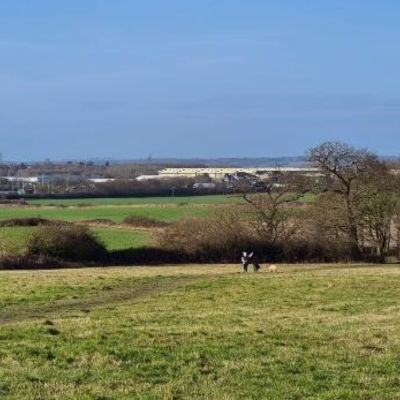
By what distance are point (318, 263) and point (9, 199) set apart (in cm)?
6570

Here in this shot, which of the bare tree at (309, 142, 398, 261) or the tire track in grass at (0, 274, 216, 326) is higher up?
the bare tree at (309, 142, 398, 261)

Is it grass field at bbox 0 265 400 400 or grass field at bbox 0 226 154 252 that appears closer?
grass field at bbox 0 265 400 400

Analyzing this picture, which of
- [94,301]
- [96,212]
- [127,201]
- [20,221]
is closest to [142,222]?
[20,221]

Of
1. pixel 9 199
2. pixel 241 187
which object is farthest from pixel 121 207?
pixel 241 187

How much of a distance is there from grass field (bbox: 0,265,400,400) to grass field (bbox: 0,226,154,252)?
93.7ft

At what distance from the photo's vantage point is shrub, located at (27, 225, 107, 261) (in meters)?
50.2

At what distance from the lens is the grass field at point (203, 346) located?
30.3 ft

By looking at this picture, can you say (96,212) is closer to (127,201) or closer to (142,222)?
(142,222)

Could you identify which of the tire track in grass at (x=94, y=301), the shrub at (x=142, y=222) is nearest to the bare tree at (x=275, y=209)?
the shrub at (x=142, y=222)

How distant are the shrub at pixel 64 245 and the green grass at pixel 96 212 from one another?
67.8ft

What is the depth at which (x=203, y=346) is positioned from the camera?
12.4 metres

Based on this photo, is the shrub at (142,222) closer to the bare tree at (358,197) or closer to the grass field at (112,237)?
the grass field at (112,237)

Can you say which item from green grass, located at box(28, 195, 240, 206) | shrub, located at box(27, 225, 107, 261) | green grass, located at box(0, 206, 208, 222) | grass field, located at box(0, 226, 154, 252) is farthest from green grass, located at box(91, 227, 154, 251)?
green grass, located at box(28, 195, 240, 206)

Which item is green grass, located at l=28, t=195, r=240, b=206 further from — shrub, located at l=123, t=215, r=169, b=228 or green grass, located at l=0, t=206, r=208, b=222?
shrub, located at l=123, t=215, r=169, b=228
